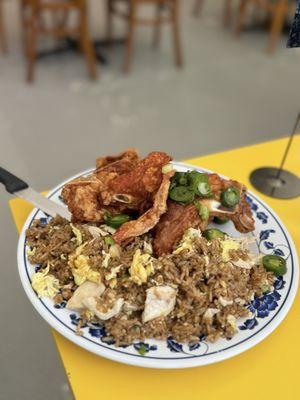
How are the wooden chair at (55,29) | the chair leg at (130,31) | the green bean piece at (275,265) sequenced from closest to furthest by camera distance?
the green bean piece at (275,265) → the wooden chair at (55,29) → the chair leg at (130,31)

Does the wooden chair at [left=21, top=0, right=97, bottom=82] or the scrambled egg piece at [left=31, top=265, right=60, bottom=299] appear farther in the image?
the wooden chair at [left=21, top=0, right=97, bottom=82]

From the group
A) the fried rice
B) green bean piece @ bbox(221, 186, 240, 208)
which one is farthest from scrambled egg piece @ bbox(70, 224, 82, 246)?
green bean piece @ bbox(221, 186, 240, 208)

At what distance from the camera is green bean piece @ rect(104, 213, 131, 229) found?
1.21m

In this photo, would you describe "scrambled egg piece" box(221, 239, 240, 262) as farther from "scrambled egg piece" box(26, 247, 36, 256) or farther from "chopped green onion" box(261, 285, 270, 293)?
"scrambled egg piece" box(26, 247, 36, 256)

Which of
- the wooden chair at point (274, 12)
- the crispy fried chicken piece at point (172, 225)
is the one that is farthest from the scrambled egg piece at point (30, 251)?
the wooden chair at point (274, 12)

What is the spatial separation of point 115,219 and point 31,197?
0.30 metres

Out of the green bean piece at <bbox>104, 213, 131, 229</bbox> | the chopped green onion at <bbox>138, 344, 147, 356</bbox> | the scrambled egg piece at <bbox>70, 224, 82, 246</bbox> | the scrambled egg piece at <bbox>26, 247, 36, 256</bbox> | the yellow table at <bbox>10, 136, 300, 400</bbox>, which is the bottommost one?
the yellow table at <bbox>10, 136, 300, 400</bbox>

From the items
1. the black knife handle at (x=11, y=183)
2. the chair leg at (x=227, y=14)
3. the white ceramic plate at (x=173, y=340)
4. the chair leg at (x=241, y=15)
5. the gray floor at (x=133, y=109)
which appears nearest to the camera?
the white ceramic plate at (x=173, y=340)

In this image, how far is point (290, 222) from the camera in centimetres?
151

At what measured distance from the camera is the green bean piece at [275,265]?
1194mm

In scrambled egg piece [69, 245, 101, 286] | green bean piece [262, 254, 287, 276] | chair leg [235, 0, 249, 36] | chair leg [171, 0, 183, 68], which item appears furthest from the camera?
chair leg [235, 0, 249, 36]

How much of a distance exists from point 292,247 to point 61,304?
0.70 m

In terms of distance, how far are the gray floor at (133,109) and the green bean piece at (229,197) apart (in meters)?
1.22

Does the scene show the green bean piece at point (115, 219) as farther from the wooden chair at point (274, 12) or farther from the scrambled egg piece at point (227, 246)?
the wooden chair at point (274, 12)
